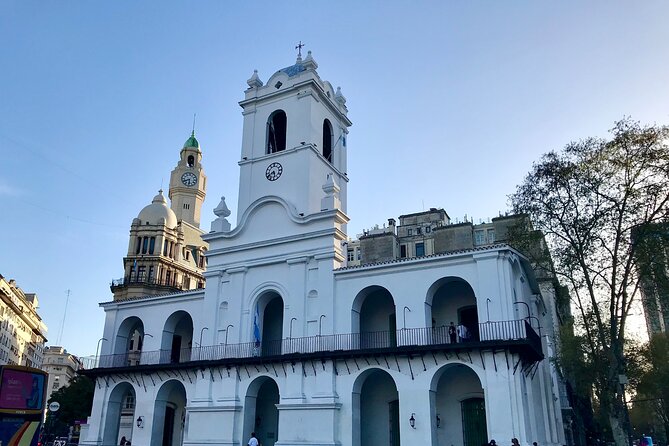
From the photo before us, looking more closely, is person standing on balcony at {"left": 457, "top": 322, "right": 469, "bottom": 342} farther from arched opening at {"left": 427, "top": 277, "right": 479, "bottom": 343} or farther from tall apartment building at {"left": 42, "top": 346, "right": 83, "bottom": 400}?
tall apartment building at {"left": 42, "top": 346, "right": 83, "bottom": 400}

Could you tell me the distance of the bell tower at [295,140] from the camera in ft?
94.8

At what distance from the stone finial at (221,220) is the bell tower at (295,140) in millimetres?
917

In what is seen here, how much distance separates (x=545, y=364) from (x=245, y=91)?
21.5m

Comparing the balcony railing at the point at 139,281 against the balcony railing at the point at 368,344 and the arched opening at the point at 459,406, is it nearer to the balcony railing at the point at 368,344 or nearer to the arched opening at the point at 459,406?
the balcony railing at the point at 368,344

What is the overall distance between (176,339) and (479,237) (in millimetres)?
29425

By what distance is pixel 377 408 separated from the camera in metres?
25.4

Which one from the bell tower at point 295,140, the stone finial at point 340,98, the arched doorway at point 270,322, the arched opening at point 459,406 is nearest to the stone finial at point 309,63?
the bell tower at point 295,140

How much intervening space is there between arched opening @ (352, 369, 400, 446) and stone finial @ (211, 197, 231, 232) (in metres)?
10.6

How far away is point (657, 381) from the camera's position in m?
35.3

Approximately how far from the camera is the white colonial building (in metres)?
22.5

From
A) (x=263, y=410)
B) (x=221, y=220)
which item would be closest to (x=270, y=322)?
(x=263, y=410)

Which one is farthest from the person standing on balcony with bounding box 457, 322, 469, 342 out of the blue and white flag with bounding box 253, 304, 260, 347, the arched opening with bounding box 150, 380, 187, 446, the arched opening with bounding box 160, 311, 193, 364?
the arched opening with bounding box 160, 311, 193, 364

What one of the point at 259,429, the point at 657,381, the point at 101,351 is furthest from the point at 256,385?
the point at 657,381

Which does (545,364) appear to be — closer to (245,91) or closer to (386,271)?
(386,271)
